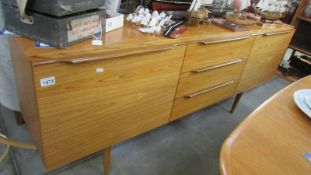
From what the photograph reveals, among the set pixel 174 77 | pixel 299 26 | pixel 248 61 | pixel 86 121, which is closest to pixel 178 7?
pixel 174 77

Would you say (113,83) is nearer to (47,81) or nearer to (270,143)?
(47,81)

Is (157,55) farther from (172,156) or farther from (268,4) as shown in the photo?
(268,4)

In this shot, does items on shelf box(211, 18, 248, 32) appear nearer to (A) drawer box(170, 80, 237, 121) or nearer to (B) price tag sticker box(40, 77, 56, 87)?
(A) drawer box(170, 80, 237, 121)

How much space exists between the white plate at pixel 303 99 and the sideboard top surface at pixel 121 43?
1.72 ft

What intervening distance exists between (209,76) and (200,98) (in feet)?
0.54

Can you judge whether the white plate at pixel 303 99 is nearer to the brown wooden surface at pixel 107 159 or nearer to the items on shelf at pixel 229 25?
the items on shelf at pixel 229 25

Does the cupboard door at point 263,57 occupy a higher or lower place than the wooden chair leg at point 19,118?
higher

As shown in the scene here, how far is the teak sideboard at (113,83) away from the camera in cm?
80

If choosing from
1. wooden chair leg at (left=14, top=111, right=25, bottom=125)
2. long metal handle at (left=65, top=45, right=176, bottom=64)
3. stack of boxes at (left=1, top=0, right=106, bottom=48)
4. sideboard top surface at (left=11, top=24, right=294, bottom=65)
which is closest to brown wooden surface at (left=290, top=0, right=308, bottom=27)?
sideboard top surface at (left=11, top=24, right=294, bottom=65)

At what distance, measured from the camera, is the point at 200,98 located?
1.52 meters

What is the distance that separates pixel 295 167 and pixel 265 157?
0.24 ft

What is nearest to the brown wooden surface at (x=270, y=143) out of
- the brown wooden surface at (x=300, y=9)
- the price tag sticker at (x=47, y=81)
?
the price tag sticker at (x=47, y=81)

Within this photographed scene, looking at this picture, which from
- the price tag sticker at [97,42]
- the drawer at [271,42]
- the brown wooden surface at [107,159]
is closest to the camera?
the price tag sticker at [97,42]

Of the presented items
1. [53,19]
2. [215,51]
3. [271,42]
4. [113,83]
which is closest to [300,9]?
[271,42]
